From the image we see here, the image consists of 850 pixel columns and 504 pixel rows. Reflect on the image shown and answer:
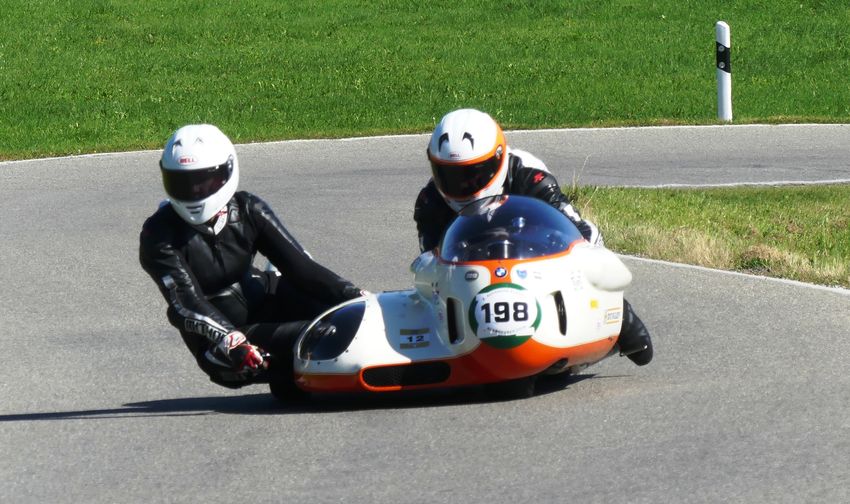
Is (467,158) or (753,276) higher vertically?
(467,158)

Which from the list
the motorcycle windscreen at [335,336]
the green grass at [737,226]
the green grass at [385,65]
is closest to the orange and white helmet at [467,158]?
the motorcycle windscreen at [335,336]

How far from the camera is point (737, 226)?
12.7 meters

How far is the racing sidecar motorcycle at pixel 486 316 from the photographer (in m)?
6.87

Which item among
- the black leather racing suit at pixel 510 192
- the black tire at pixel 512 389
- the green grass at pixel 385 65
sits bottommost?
the green grass at pixel 385 65

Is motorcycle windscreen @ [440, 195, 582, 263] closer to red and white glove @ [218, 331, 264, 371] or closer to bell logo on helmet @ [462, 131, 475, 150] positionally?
bell logo on helmet @ [462, 131, 475, 150]

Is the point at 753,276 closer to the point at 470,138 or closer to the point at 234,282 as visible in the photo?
the point at 470,138

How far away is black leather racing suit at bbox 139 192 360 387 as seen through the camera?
7.52 m

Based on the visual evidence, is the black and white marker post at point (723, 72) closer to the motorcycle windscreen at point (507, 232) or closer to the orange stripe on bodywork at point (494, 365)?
the motorcycle windscreen at point (507, 232)

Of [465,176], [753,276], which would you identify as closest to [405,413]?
[465,176]

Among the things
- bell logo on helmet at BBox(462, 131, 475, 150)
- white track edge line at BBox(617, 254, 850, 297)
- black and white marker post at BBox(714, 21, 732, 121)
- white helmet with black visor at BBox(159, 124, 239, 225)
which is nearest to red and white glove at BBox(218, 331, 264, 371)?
white helmet with black visor at BBox(159, 124, 239, 225)

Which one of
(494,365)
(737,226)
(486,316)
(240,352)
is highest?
(486,316)

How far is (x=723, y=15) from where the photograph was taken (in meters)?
27.9

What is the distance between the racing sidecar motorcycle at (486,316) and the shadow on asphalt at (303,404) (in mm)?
141

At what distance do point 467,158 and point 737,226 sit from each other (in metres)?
5.47
